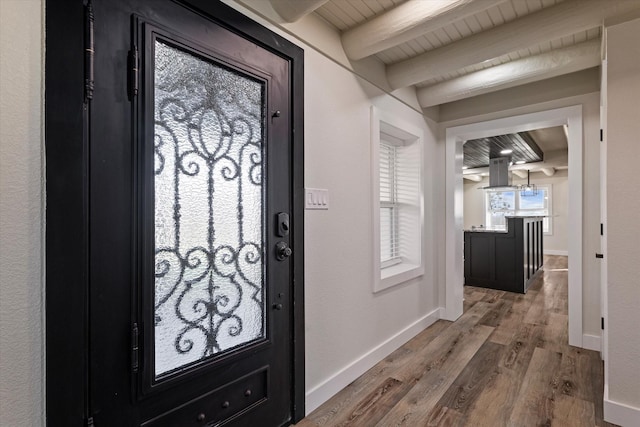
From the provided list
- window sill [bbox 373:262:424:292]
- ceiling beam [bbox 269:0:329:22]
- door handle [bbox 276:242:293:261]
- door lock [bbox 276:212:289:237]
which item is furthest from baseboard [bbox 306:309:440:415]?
ceiling beam [bbox 269:0:329:22]

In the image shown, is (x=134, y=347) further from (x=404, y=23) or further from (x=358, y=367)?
(x=404, y=23)

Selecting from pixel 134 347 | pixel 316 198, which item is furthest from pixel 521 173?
pixel 134 347

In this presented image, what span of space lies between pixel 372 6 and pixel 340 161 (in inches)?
36.9

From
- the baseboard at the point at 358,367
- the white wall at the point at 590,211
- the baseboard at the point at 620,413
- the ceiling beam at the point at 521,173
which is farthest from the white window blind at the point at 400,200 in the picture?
the ceiling beam at the point at 521,173

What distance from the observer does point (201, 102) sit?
53.1 inches

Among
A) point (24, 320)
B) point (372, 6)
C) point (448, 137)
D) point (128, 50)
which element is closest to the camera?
point (24, 320)

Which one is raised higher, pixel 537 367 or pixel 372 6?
pixel 372 6

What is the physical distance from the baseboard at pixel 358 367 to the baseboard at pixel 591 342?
1.29 m

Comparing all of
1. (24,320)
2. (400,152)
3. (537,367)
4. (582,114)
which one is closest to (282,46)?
(24,320)

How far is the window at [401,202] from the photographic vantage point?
303cm

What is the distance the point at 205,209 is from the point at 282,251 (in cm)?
48

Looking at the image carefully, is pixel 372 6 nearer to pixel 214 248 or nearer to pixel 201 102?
pixel 201 102

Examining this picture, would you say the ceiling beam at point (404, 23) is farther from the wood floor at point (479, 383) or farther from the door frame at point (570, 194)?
the wood floor at point (479, 383)

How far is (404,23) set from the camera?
6.00 feet
